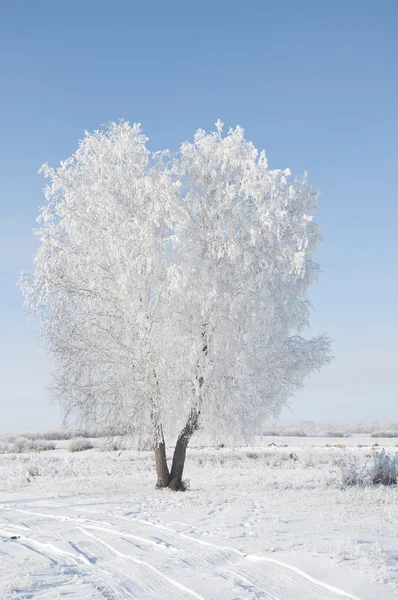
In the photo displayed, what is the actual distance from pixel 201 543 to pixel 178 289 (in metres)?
7.20

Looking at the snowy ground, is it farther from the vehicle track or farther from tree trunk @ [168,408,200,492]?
tree trunk @ [168,408,200,492]

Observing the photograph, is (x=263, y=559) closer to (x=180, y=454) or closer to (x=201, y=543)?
(x=201, y=543)

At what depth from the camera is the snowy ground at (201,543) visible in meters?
6.61

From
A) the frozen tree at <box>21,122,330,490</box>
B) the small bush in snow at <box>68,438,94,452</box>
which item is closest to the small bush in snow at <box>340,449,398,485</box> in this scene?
the frozen tree at <box>21,122,330,490</box>

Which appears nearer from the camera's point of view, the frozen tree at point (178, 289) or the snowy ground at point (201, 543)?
the snowy ground at point (201, 543)

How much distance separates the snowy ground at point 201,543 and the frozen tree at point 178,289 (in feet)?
7.80

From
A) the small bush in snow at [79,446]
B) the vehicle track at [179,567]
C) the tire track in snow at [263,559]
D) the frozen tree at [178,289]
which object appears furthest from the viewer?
the small bush in snow at [79,446]

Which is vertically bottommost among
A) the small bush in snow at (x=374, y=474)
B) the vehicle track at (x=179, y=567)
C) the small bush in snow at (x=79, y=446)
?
the vehicle track at (x=179, y=567)

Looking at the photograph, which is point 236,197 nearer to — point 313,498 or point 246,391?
point 246,391

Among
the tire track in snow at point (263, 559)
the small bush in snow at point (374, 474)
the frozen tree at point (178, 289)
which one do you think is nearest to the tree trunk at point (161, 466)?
the frozen tree at point (178, 289)

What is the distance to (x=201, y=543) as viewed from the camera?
887cm

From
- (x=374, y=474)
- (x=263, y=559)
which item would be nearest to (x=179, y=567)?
(x=263, y=559)

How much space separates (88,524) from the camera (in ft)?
35.4

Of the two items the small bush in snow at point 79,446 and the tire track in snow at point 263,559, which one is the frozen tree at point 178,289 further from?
the small bush in snow at point 79,446
